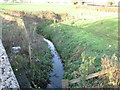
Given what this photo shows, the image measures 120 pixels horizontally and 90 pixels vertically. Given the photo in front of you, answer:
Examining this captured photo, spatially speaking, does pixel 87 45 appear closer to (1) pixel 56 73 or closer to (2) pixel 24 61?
(1) pixel 56 73

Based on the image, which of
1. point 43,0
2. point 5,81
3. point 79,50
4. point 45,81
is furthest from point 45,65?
point 43,0

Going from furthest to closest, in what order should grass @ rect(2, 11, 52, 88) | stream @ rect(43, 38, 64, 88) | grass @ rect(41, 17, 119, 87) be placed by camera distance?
grass @ rect(41, 17, 119, 87)
stream @ rect(43, 38, 64, 88)
grass @ rect(2, 11, 52, 88)

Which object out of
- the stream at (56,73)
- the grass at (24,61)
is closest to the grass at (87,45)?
the stream at (56,73)

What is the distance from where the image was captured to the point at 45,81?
10719 mm

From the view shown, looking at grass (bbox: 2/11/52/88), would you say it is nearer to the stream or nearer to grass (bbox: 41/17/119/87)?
the stream

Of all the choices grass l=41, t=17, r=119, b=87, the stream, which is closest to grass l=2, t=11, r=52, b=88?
the stream

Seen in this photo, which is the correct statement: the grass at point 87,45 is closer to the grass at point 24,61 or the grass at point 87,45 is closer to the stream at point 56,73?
the stream at point 56,73

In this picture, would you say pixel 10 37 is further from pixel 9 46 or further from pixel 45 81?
pixel 45 81

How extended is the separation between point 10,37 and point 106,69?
9.75 metres

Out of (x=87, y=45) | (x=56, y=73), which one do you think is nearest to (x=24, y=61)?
(x=56, y=73)

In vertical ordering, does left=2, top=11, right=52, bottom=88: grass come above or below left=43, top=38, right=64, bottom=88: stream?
above

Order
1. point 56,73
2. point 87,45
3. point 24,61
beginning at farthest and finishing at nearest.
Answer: point 87,45 → point 56,73 → point 24,61

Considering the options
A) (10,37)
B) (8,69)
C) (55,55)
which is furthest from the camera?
(55,55)

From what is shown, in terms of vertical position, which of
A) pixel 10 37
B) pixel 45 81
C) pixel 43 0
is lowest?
pixel 45 81
